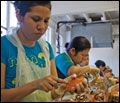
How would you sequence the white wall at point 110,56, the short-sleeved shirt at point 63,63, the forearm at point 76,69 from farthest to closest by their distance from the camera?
the white wall at point 110,56 → the short-sleeved shirt at point 63,63 → the forearm at point 76,69

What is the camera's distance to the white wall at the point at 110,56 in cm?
368

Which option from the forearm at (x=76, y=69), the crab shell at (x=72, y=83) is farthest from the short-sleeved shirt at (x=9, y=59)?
the forearm at (x=76, y=69)

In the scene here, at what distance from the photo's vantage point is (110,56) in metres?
3.71

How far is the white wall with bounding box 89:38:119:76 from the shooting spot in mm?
3678

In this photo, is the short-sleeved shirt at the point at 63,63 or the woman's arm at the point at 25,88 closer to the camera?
the woman's arm at the point at 25,88

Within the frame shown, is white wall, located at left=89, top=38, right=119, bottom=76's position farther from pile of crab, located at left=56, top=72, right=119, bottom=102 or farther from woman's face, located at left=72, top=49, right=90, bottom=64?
pile of crab, located at left=56, top=72, right=119, bottom=102

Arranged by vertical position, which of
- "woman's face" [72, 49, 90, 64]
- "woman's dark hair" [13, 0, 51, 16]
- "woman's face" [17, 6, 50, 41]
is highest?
"woman's dark hair" [13, 0, 51, 16]

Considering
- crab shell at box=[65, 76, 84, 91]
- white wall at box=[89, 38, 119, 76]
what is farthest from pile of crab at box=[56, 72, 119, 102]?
white wall at box=[89, 38, 119, 76]

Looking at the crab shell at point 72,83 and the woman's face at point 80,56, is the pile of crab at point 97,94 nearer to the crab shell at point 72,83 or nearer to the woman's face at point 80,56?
the crab shell at point 72,83

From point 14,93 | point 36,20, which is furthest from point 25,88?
point 36,20

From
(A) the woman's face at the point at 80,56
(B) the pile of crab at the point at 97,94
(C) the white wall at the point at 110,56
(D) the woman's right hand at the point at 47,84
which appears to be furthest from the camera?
(C) the white wall at the point at 110,56

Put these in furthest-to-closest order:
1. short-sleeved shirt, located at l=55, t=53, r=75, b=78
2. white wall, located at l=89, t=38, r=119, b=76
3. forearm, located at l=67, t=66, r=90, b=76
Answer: white wall, located at l=89, t=38, r=119, b=76 → short-sleeved shirt, located at l=55, t=53, r=75, b=78 → forearm, located at l=67, t=66, r=90, b=76

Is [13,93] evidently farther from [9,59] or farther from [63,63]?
[63,63]

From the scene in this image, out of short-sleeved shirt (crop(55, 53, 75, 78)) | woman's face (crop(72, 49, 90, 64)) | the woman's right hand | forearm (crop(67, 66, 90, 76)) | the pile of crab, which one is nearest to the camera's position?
the woman's right hand
